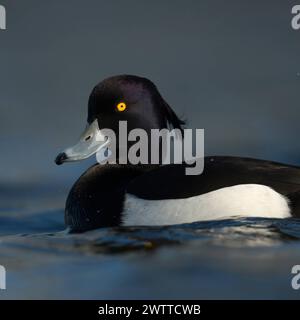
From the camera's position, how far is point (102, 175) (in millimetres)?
7953

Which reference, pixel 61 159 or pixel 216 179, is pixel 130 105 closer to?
pixel 61 159

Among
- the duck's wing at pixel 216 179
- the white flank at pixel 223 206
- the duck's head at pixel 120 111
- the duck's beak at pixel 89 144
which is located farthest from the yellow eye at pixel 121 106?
the white flank at pixel 223 206

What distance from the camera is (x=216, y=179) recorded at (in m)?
7.35

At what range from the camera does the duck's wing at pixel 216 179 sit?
289 inches

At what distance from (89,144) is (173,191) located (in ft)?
3.01

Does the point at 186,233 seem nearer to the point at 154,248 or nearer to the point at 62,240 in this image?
the point at 154,248

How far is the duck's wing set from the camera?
24.1ft

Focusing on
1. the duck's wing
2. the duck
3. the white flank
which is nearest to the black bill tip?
the duck

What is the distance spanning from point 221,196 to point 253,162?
332 millimetres

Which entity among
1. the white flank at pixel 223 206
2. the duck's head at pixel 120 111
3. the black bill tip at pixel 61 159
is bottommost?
the white flank at pixel 223 206

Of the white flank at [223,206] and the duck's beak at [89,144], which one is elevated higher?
the duck's beak at [89,144]

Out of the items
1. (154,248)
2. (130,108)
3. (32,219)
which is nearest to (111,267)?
(154,248)

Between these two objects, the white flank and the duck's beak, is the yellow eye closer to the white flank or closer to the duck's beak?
the duck's beak

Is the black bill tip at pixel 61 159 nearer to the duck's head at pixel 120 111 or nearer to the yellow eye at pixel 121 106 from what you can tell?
the duck's head at pixel 120 111
